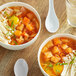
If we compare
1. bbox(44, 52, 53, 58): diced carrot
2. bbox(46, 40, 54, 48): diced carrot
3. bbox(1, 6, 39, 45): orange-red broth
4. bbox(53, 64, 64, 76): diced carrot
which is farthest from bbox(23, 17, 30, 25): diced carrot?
bbox(53, 64, 64, 76): diced carrot

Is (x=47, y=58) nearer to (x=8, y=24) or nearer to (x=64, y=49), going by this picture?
(x=64, y=49)

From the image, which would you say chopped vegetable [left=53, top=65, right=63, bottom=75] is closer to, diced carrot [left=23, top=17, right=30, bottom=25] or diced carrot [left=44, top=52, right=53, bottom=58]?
diced carrot [left=44, top=52, right=53, bottom=58]

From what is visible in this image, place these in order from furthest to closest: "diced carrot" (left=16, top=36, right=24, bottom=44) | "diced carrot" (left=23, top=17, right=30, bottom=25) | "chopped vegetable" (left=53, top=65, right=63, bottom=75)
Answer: "diced carrot" (left=23, top=17, right=30, bottom=25)
"diced carrot" (left=16, top=36, right=24, bottom=44)
"chopped vegetable" (left=53, top=65, right=63, bottom=75)

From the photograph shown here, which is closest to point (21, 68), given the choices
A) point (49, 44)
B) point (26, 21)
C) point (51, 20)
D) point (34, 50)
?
point (34, 50)

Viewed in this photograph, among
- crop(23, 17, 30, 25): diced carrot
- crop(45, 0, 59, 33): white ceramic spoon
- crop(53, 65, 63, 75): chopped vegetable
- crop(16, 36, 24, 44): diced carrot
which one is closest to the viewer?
crop(53, 65, 63, 75): chopped vegetable

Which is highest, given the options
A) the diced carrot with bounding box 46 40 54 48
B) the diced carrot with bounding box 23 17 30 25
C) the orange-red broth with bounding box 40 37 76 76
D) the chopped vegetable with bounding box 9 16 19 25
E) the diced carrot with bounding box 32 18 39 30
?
the chopped vegetable with bounding box 9 16 19 25

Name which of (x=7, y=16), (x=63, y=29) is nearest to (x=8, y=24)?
(x=7, y=16)
